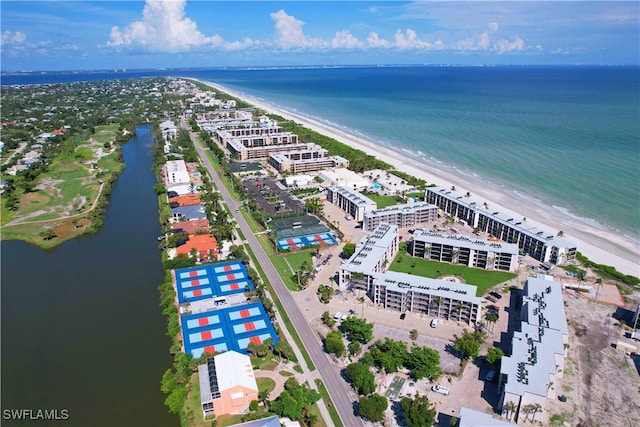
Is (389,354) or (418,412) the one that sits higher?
(418,412)

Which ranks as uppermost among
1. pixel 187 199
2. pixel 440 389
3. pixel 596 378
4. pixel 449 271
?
pixel 187 199

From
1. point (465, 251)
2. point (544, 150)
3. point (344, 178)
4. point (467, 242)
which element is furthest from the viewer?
point (544, 150)

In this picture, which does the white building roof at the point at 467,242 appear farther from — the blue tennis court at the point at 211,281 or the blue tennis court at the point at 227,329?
the blue tennis court at the point at 227,329

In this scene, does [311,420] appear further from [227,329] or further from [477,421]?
[227,329]

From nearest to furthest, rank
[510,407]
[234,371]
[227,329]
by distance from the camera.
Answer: [510,407] < [234,371] < [227,329]

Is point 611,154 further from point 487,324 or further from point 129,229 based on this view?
point 129,229

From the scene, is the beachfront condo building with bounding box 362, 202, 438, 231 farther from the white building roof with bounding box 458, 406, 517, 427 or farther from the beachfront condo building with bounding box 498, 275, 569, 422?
the white building roof with bounding box 458, 406, 517, 427

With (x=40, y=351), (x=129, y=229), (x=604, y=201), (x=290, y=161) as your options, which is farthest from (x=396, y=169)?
(x=40, y=351)

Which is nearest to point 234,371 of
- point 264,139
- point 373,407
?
point 373,407

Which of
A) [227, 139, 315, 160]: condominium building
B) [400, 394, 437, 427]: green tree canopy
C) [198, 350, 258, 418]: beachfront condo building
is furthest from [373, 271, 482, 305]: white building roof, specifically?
[227, 139, 315, 160]: condominium building
